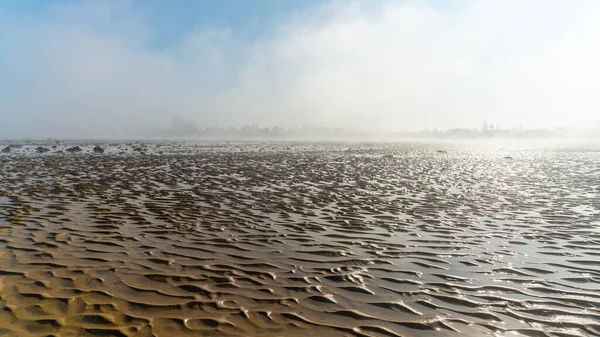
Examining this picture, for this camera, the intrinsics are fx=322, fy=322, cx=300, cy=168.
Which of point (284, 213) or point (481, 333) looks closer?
point (481, 333)

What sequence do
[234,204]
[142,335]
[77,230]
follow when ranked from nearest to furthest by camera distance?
[142,335], [77,230], [234,204]

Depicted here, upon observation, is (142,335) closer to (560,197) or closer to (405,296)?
(405,296)

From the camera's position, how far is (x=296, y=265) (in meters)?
7.66

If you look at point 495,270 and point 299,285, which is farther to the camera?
point 495,270

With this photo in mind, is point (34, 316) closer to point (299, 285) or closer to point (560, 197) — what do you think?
point (299, 285)

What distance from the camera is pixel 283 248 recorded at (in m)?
8.80

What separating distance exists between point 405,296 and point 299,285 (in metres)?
2.08

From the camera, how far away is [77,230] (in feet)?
32.8

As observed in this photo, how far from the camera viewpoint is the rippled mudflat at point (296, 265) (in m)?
5.29

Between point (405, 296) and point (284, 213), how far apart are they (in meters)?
6.92

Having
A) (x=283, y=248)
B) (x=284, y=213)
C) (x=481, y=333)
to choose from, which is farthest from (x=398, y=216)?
(x=481, y=333)

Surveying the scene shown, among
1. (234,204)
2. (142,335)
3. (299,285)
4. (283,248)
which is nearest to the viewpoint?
(142,335)

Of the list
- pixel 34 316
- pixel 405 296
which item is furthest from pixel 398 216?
pixel 34 316

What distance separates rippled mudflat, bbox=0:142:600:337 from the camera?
529 centimetres
